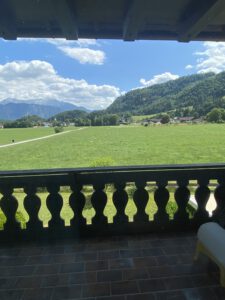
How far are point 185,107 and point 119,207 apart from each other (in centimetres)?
8709

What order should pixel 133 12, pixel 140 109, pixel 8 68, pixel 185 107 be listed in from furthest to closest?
pixel 140 109 < pixel 185 107 < pixel 8 68 < pixel 133 12

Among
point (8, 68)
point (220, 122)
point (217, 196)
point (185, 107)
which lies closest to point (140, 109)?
point (185, 107)

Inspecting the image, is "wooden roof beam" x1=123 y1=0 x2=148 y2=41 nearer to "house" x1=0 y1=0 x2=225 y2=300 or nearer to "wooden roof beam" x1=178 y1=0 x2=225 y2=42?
"house" x1=0 y1=0 x2=225 y2=300

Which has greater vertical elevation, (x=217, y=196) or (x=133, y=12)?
(x=133, y=12)

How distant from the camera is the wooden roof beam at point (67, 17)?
1450mm

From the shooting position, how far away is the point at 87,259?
222 centimetres

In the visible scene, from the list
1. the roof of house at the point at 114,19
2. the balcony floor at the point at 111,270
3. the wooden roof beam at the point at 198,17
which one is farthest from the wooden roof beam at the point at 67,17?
the balcony floor at the point at 111,270

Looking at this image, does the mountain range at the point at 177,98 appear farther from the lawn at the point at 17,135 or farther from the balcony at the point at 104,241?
the balcony at the point at 104,241

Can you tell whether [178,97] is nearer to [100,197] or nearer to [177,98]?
[177,98]

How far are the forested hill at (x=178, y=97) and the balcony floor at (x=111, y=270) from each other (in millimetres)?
69906

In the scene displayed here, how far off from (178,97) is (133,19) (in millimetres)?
97313

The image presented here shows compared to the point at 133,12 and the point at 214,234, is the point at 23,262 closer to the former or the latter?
the point at 214,234

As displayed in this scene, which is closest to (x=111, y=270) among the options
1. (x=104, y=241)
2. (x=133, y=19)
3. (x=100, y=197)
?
(x=104, y=241)

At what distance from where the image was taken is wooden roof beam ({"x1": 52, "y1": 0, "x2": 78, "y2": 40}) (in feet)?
4.76
